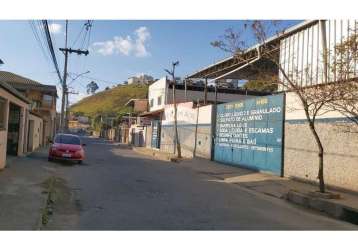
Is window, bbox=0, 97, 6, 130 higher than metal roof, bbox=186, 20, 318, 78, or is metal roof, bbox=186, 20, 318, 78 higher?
metal roof, bbox=186, 20, 318, 78

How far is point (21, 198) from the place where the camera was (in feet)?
33.8

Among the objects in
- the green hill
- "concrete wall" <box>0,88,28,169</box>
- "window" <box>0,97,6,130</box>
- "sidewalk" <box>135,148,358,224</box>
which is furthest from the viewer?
the green hill

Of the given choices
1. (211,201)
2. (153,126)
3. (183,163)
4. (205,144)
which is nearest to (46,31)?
(211,201)

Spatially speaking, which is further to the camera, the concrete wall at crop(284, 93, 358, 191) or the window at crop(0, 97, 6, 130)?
the window at crop(0, 97, 6, 130)

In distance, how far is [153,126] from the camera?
48.1 metres

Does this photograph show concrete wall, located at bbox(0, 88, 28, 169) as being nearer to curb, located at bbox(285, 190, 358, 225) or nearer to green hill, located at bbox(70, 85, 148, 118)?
curb, located at bbox(285, 190, 358, 225)

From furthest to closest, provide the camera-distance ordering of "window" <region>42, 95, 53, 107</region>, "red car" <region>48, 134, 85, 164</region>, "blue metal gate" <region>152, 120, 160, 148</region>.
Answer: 1. "window" <region>42, 95, 53, 107</region>
2. "blue metal gate" <region>152, 120, 160, 148</region>
3. "red car" <region>48, 134, 85, 164</region>

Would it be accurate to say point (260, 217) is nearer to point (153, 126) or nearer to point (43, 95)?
point (153, 126)

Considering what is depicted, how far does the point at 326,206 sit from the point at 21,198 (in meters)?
7.59

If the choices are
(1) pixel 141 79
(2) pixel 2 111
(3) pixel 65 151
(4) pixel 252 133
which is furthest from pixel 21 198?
(1) pixel 141 79

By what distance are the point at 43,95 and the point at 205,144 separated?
25.9m

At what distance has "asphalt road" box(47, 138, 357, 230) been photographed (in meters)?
8.39

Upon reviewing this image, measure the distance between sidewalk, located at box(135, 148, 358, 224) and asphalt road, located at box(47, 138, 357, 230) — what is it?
43cm

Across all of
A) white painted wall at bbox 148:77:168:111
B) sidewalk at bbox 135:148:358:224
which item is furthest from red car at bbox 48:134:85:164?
white painted wall at bbox 148:77:168:111
